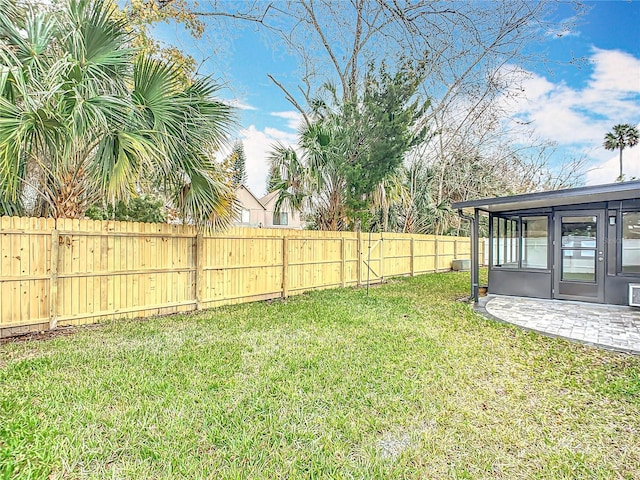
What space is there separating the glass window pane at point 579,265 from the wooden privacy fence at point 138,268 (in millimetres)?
5409

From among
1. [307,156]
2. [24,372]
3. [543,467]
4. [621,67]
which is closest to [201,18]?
[307,156]

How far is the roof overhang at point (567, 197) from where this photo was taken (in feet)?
19.8

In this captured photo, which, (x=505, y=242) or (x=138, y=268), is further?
(x=505, y=242)

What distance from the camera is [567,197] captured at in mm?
6746

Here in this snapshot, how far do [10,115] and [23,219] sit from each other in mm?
1503

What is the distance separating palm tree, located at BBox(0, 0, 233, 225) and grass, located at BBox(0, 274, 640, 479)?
7.08 ft

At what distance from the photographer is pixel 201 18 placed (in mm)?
8891

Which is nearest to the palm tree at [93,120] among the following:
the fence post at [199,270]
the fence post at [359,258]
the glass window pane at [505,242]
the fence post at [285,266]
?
the fence post at [199,270]

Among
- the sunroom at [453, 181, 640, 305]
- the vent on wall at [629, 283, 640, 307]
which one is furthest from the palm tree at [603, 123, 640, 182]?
the vent on wall at [629, 283, 640, 307]

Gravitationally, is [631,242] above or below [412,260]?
above

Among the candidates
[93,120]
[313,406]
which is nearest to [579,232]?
[313,406]

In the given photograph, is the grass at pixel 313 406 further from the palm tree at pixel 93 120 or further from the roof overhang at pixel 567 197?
the roof overhang at pixel 567 197

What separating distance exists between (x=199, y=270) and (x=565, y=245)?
7846 millimetres

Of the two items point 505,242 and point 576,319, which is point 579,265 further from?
point 576,319
